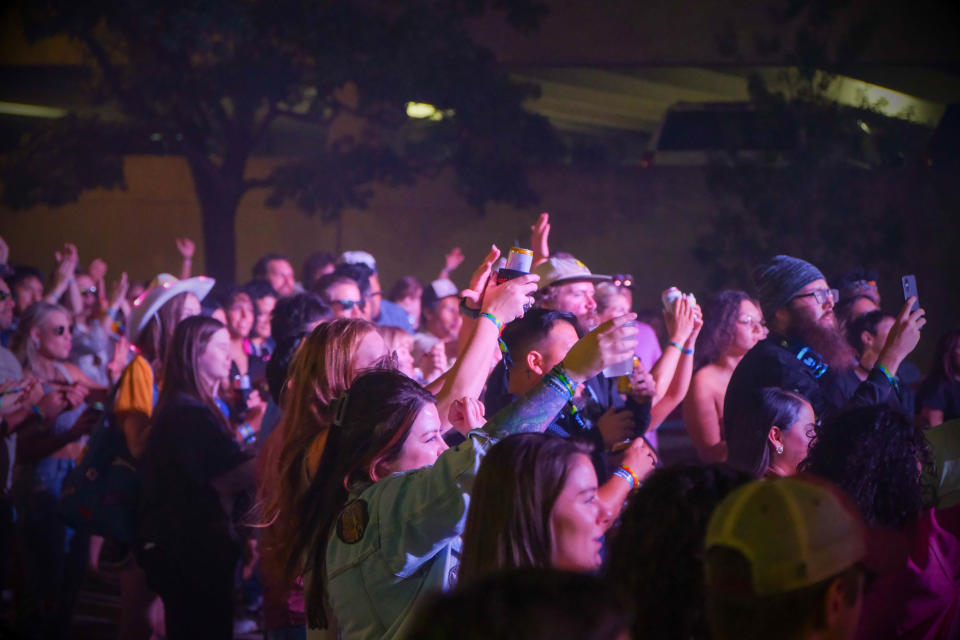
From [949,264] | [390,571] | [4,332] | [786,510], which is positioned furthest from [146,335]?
→ [949,264]

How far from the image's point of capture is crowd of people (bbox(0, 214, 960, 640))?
150 centimetres

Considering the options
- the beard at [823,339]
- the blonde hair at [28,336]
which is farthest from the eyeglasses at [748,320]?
the blonde hair at [28,336]

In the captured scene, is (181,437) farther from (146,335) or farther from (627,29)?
(627,29)

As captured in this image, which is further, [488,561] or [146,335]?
[146,335]

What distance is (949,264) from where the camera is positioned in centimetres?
1265

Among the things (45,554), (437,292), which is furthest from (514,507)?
(437,292)

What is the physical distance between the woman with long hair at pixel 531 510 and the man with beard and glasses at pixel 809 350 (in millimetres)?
1853

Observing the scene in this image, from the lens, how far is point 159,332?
14.7 feet

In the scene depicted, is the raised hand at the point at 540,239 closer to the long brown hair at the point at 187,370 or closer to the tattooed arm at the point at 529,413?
the long brown hair at the point at 187,370

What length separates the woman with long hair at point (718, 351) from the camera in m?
4.33

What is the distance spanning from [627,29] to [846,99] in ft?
10.4

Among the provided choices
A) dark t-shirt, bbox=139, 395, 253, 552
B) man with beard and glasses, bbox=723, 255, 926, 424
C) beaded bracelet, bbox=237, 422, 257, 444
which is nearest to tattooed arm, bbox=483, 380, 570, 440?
man with beard and glasses, bbox=723, 255, 926, 424

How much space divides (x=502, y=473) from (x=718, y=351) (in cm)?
296

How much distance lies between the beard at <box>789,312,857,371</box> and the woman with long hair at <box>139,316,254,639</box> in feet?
8.39
